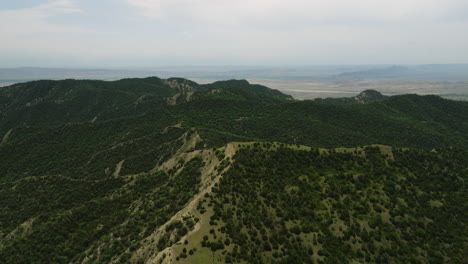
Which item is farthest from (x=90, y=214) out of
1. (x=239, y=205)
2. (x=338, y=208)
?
(x=338, y=208)

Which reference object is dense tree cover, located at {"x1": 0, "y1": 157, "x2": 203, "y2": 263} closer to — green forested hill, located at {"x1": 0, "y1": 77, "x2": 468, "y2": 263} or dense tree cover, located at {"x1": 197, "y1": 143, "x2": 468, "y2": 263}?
green forested hill, located at {"x1": 0, "y1": 77, "x2": 468, "y2": 263}

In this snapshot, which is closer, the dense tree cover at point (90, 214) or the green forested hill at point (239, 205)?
the green forested hill at point (239, 205)

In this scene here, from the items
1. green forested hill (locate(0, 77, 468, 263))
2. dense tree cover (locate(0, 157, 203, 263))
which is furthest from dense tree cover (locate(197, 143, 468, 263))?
dense tree cover (locate(0, 157, 203, 263))

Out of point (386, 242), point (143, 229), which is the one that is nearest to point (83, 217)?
point (143, 229)

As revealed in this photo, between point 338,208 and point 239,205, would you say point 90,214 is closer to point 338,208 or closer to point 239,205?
point 239,205

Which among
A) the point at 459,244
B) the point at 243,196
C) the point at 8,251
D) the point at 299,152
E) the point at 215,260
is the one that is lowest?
the point at 8,251

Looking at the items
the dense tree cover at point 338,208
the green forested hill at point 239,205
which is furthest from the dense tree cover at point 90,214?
the dense tree cover at point 338,208

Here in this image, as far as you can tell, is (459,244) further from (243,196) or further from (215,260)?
(215,260)

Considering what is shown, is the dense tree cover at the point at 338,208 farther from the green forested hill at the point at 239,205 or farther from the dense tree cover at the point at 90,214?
the dense tree cover at the point at 90,214
